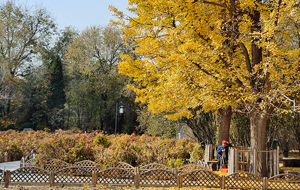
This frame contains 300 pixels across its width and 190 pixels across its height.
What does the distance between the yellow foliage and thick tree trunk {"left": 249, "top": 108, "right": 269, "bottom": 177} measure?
37cm

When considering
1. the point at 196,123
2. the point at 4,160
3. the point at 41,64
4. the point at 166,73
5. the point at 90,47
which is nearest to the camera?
the point at 166,73

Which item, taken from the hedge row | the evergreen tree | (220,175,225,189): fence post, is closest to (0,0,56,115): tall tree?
the evergreen tree

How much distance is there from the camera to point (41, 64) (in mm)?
36562

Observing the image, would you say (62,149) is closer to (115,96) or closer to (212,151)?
(212,151)

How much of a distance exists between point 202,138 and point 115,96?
54.7ft

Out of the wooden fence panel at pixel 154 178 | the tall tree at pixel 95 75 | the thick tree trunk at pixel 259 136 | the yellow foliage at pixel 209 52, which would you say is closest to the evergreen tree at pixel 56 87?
the tall tree at pixel 95 75

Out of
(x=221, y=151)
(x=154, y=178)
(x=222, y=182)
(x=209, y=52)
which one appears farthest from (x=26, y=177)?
(x=221, y=151)

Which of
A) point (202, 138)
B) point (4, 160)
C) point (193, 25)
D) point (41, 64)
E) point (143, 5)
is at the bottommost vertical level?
point (4, 160)

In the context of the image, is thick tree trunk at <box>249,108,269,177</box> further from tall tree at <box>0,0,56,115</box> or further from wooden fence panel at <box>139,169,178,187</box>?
tall tree at <box>0,0,56,115</box>

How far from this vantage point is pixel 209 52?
28.2 ft

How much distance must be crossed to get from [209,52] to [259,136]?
9.87ft

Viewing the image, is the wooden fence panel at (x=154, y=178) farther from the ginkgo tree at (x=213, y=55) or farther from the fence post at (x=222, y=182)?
the ginkgo tree at (x=213, y=55)

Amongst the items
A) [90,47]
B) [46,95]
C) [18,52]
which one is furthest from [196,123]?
[18,52]

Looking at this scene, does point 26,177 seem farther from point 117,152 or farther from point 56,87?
point 56,87
